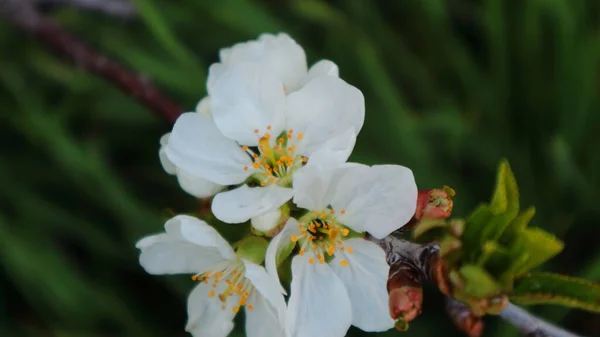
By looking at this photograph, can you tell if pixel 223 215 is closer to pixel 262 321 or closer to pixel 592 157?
pixel 262 321

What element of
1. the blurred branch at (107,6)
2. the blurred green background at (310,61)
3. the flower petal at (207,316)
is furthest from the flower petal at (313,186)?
the blurred branch at (107,6)

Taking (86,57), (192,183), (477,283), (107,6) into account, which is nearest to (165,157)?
(192,183)

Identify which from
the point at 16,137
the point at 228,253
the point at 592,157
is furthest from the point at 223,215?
the point at 16,137

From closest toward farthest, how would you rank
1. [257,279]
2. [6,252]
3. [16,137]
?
[257,279] < [6,252] < [16,137]

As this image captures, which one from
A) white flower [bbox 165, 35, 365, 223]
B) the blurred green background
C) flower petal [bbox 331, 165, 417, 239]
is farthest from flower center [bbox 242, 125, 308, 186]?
the blurred green background

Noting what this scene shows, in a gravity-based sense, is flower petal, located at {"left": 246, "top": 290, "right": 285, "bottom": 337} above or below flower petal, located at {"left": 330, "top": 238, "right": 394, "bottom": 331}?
above

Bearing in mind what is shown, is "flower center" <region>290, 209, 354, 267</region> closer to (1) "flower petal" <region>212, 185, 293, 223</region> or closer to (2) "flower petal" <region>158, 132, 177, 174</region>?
(1) "flower petal" <region>212, 185, 293, 223</region>
